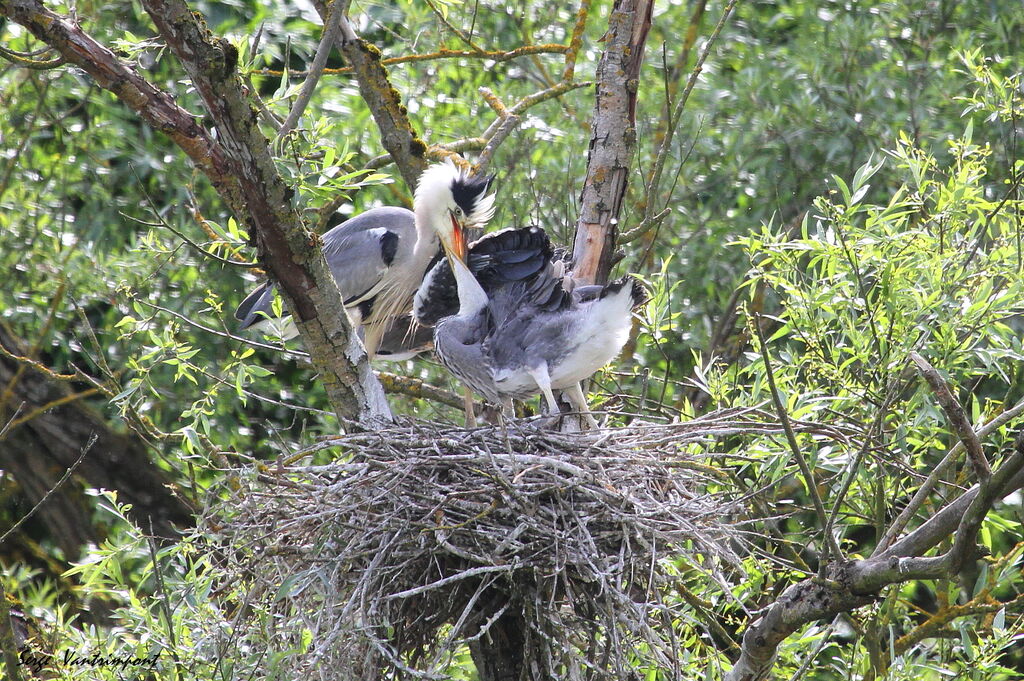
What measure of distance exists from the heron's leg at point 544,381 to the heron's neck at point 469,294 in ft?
1.46

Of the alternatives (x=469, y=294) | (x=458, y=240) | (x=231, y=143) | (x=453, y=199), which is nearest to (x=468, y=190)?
(x=453, y=199)

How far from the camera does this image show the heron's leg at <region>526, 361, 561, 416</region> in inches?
145

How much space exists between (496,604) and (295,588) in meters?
0.57

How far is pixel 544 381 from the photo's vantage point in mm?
3693

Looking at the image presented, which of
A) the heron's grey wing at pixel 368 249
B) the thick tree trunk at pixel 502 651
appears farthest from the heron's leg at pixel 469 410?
the heron's grey wing at pixel 368 249

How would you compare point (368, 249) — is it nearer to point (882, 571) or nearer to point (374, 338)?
point (374, 338)

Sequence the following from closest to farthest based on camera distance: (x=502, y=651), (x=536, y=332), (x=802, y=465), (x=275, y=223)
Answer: (x=802, y=465)
(x=275, y=223)
(x=502, y=651)
(x=536, y=332)

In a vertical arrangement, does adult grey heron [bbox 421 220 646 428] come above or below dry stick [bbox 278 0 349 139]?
below

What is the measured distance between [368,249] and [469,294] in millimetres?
1361

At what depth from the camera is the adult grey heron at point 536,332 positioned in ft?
12.1

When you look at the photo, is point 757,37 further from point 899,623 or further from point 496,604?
point 496,604

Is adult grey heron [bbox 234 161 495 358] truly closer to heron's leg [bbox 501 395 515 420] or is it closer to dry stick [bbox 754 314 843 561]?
heron's leg [bbox 501 395 515 420]

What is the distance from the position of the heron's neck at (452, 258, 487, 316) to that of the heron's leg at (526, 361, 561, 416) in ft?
1.46

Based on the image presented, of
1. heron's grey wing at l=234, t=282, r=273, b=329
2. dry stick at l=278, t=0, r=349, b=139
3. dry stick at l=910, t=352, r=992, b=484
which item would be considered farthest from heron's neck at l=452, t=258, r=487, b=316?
dry stick at l=910, t=352, r=992, b=484
